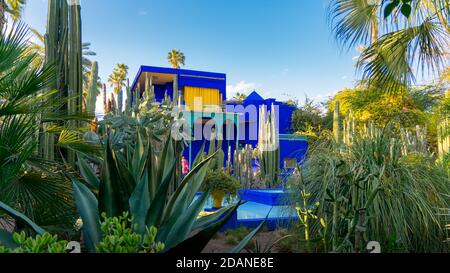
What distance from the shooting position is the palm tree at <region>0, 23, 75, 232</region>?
2178 mm

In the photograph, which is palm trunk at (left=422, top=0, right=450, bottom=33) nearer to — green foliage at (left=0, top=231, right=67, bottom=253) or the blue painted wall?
green foliage at (left=0, top=231, right=67, bottom=253)

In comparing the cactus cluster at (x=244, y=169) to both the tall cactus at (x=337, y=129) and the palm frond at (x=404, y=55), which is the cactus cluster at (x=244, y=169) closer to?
the tall cactus at (x=337, y=129)

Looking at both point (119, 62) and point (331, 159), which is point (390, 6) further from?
point (119, 62)

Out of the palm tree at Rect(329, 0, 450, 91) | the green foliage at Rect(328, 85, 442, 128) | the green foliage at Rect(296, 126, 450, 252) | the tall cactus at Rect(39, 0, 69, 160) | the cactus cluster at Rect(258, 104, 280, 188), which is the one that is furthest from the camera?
the green foliage at Rect(328, 85, 442, 128)

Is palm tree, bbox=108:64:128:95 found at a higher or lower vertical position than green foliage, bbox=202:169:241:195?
higher

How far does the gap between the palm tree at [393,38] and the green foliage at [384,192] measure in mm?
1537

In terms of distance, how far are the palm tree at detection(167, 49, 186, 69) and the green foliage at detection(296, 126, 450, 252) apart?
24.3 metres

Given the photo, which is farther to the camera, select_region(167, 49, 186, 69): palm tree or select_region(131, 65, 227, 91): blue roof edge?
select_region(167, 49, 186, 69): palm tree

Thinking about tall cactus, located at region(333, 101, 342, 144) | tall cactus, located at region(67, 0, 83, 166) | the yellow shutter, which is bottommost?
tall cactus, located at region(333, 101, 342, 144)

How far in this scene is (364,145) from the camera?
3.34 metres

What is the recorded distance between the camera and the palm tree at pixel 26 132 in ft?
7.14

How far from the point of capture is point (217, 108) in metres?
17.3

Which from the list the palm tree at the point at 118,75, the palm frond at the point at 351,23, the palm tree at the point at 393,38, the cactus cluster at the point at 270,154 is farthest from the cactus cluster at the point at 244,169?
the palm tree at the point at 118,75

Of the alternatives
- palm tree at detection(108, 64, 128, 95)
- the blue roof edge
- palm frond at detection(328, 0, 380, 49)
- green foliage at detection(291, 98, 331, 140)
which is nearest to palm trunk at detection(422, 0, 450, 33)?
palm frond at detection(328, 0, 380, 49)
